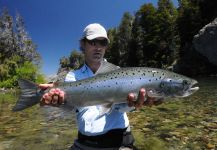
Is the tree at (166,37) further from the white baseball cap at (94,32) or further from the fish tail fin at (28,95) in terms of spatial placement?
the fish tail fin at (28,95)

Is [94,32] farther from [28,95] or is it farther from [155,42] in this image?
[155,42]

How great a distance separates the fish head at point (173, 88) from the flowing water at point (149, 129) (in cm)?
335

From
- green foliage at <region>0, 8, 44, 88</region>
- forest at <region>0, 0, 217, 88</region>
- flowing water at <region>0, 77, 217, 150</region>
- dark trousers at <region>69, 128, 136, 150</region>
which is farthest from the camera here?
green foliage at <region>0, 8, 44, 88</region>

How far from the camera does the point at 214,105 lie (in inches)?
492

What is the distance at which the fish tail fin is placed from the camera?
4.18m

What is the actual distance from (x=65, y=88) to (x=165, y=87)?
1.19m

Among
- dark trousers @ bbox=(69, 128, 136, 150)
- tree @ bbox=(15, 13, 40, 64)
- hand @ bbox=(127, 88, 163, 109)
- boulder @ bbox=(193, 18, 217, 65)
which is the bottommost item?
dark trousers @ bbox=(69, 128, 136, 150)

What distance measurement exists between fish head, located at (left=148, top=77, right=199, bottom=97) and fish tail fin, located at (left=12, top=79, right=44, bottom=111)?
1.35 metres

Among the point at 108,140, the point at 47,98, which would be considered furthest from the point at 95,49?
the point at 108,140

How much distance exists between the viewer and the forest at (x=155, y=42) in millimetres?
44156

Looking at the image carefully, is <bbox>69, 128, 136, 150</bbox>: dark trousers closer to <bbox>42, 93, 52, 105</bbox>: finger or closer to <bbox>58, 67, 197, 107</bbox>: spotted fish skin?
<bbox>58, 67, 197, 107</bbox>: spotted fish skin

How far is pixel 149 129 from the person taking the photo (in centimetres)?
920

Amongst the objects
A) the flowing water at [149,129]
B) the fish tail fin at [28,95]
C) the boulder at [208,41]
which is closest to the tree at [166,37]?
the boulder at [208,41]

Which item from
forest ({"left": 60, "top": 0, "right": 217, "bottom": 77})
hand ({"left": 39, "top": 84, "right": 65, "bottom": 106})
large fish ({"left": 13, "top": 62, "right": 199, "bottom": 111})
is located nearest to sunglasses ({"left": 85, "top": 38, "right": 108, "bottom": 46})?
large fish ({"left": 13, "top": 62, "right": 199, "bottom": 111})
